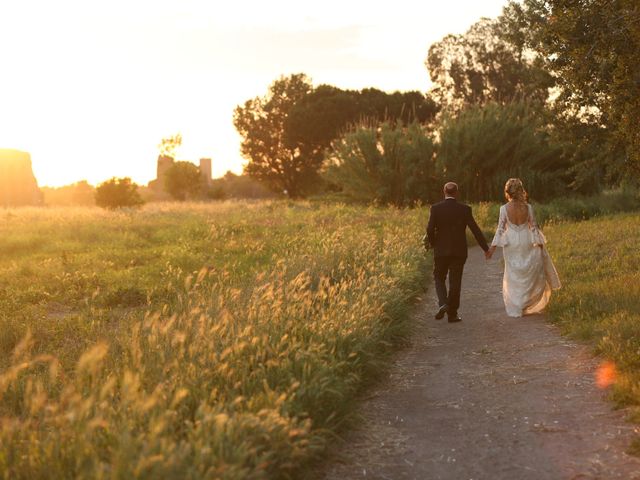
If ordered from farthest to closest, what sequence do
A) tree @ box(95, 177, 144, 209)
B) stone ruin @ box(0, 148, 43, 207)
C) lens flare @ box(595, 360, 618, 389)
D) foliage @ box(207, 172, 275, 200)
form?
foliage @ box(207, 172, 275, 200) → stone ruin @ box(0, 148, 43, 207) → tree @ box(95, 177, 144, 209) → lens flare @ box(595, 360, 618, 389)

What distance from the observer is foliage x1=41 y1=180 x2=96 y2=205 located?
97.3 metres

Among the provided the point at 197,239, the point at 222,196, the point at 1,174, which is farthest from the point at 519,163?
the point at 1,174

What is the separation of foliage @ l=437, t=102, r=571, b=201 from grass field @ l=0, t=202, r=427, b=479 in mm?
17803

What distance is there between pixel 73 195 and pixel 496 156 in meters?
77.8

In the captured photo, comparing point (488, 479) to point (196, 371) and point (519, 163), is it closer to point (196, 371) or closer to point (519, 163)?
point (196, 371)

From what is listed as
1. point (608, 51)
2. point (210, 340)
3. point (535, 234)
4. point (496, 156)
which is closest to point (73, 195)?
point (496, 156)

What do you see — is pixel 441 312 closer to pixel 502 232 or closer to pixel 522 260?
pixel 522 260

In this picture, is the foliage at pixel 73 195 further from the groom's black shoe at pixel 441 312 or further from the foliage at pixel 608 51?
the foliage at pixel 608 51

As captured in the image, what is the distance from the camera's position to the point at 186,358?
632cm

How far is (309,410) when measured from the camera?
5707 millimetres

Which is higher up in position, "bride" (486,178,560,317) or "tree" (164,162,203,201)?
"tree" (164,162,203,201)

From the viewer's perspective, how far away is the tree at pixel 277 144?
208ft

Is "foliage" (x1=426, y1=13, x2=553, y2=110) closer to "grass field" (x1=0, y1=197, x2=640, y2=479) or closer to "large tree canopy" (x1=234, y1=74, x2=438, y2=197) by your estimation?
"large tree canopy" (x1=234, y1=74, x2=438, y2=197)

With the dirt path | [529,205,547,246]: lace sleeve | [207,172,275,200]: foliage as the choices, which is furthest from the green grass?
[207,172,275,200]: foliage
